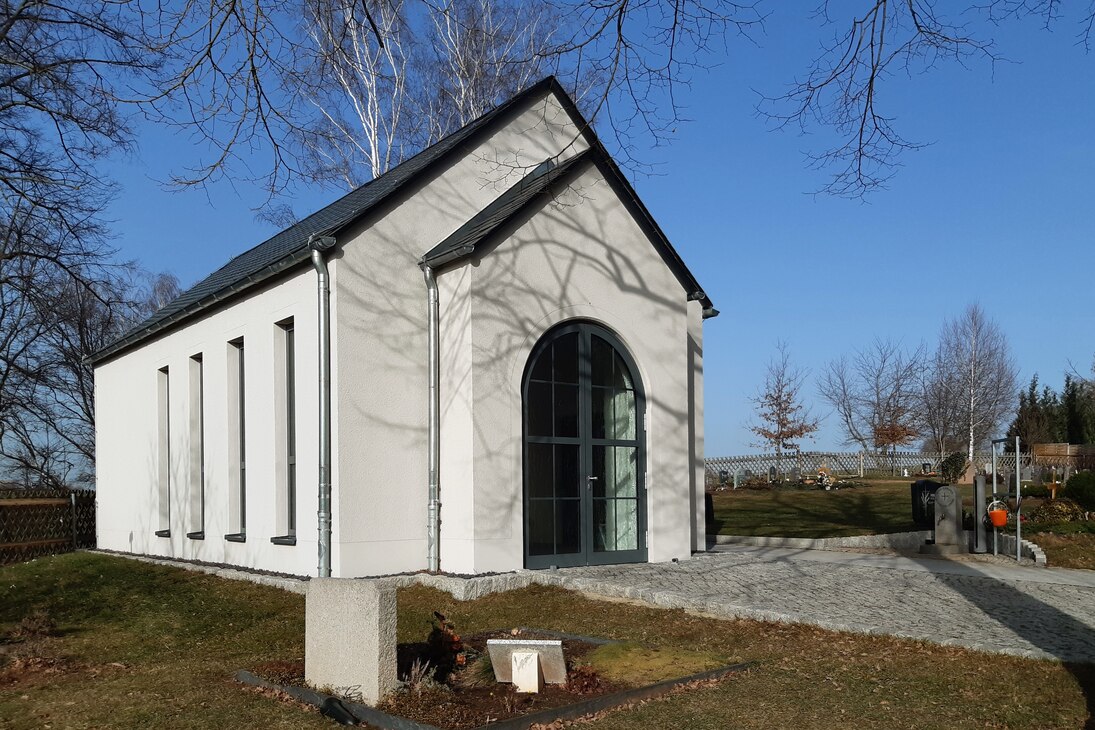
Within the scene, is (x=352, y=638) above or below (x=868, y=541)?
above

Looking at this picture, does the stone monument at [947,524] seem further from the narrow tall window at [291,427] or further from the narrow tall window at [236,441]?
the narrow tall window at [236,441]

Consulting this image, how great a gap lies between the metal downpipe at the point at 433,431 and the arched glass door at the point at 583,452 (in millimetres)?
1208

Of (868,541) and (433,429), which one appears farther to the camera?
(868,541)

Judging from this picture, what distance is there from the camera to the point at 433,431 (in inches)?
510

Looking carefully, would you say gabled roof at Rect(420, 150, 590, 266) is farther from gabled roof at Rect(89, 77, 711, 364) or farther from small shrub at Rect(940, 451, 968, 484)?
small shrub at Rect(940, 451, 968, 484)

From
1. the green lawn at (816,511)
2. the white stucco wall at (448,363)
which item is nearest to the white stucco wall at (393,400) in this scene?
the white stucco wall at (448,363)

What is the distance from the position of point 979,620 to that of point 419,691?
6.07 meters

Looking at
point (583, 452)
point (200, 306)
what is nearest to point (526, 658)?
point (583, 452)

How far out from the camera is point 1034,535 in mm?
17000

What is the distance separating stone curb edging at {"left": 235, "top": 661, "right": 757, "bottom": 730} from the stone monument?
975 centimetres

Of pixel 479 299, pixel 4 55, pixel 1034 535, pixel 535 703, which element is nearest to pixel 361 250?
pixel 479 299

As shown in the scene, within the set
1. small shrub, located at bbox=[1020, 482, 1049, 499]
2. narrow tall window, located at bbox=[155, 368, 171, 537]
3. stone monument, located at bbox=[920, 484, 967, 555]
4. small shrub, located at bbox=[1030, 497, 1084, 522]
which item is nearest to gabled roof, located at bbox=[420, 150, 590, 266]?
narrow tall window, located at bbox=[155, 368, 171, 537]

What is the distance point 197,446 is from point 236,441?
2.16 metres

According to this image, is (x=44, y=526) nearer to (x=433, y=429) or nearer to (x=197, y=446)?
(x=197, y=446)
